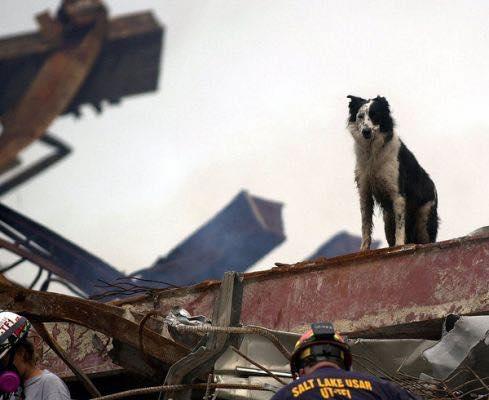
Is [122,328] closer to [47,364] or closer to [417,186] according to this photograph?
[47,364]

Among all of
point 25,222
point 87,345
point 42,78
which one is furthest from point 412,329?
point 42,78

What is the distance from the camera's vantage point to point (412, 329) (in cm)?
852

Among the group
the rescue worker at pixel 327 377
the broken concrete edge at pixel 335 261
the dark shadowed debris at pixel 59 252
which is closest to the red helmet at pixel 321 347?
the rescue worker at pixel 327 377

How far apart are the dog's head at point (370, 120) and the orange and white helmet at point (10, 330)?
231 inches

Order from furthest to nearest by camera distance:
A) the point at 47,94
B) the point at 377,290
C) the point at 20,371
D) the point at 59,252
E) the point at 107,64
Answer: the point at 47,94, the point at 107,64, the point at 59,252, the point at 377,290, the point at 20,371

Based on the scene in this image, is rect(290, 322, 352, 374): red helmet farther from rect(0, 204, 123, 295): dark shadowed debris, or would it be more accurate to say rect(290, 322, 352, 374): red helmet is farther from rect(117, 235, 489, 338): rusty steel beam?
rect(0, 204, 123, 295): dark shadowed debris

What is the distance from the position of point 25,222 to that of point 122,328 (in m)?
12.0

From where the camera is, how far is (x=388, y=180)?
11766 millimetres

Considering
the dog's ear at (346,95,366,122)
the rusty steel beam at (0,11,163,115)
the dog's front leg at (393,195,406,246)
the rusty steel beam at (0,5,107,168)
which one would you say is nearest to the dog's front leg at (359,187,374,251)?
the dog's front leg at (393,195,406,246)

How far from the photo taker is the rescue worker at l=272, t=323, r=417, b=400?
4836 millimetres

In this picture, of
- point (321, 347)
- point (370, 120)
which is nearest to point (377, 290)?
point (370, 120)

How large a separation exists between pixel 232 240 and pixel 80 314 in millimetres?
16664

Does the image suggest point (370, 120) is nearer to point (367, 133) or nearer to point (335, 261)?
point (367, 133)

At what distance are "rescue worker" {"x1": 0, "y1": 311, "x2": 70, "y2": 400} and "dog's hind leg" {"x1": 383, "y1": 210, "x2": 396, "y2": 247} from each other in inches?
241
